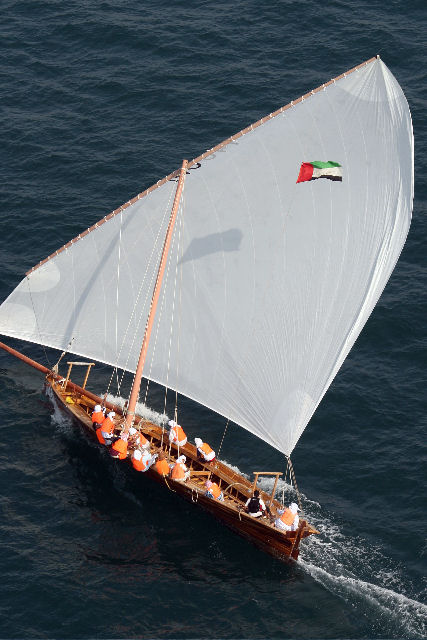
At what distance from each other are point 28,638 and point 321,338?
63.9 feet

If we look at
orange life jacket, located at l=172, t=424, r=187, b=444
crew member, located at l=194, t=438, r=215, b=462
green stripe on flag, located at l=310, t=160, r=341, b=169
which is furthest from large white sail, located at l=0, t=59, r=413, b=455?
orange life jacket, located at l=172, t=424, r=187, b=444

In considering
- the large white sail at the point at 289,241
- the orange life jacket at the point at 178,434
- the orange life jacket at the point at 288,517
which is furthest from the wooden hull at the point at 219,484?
the large white sail at the point at 289,241

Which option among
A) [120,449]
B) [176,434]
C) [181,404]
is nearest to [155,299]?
[176,434]

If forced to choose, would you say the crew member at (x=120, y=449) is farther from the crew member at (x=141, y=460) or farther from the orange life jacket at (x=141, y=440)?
the orange life jacket at (x=141, y=440)

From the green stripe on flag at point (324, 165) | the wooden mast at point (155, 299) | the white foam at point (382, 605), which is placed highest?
the green stripe on flag at point (324, 165)

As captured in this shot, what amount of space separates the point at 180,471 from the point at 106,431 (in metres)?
4.70

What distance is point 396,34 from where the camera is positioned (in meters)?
89.6

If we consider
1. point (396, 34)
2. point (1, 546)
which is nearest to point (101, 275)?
point (1, 546)

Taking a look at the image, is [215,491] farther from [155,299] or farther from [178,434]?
[155,299]

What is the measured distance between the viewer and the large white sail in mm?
53750

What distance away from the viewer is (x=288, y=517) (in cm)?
5378

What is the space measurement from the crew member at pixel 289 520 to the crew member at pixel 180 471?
5.85 meters

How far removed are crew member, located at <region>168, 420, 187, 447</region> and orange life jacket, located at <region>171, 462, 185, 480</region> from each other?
6.77ft

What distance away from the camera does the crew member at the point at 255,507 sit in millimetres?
55219
